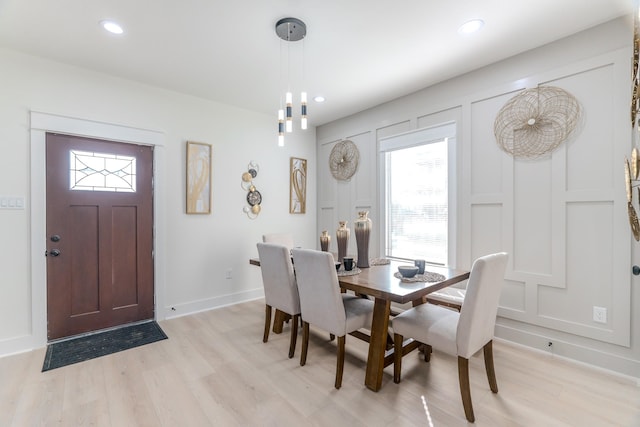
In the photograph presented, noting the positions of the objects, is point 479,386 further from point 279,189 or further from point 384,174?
point 279,189

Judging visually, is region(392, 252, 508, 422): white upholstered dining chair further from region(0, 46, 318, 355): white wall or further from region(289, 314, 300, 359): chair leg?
region(0, 46, 318, 355): white wall

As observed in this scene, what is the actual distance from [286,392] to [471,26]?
3.00 metres

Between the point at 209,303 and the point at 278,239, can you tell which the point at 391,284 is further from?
the point at 209,303

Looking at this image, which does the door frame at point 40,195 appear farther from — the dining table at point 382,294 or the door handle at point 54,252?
the dining table at point 382,294

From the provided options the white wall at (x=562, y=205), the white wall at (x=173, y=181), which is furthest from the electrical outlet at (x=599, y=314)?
the white wall at (x=173, y=181)

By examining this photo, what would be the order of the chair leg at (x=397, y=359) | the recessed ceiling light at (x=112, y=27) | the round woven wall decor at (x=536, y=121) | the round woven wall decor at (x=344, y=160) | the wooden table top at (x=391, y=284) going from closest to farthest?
1. the wooden table top at (x=391, y=284)
2. the chair leg at (x=397, y=359)
3. the recessed ceiling light at (x=112, y=27)
4. the round woven wall decor at (x=536, y=121)
5. the round woven wall decor at (x=344, y=160)

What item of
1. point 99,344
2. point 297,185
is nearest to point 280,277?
point 99,344

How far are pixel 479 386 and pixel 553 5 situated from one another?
2.69m

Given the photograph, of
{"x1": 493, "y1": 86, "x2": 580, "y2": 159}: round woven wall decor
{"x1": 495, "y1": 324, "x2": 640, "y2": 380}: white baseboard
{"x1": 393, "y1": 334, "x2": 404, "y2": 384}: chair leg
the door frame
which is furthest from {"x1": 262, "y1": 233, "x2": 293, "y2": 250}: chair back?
{"x1": 493, "y1": 86, "x2": 580, "y2": 159}: round woven wall decor

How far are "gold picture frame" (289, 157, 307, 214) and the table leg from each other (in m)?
2.78

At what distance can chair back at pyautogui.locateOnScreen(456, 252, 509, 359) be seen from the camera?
167cm

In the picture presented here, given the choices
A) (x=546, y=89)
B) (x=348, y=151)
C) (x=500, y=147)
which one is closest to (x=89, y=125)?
(x=348, y=151)

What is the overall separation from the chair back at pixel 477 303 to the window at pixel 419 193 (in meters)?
1.43

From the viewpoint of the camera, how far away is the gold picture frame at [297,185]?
15.0 ft
